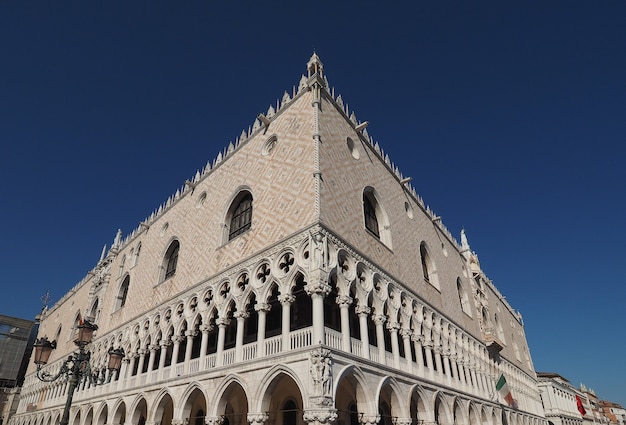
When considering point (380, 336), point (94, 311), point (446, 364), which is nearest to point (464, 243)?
point (446, 364)

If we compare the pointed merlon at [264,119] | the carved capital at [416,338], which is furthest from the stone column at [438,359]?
the pointed merlon at [264,119]

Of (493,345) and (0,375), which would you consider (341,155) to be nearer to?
(493,345)

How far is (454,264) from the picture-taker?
75.5ft

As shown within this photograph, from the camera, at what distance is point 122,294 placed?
72.6 ft

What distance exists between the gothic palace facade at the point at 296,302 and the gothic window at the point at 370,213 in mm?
82

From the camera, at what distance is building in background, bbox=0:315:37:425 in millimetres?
33875

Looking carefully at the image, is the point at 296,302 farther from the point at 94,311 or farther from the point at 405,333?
the point at 94,311

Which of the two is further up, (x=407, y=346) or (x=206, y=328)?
(x=206, y=328)

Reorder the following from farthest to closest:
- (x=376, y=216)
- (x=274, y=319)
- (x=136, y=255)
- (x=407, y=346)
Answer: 1. (x=136, y=255)
2. (x=376, y=216)
3. (x=274, y=319)
4. (x=407, y=346)

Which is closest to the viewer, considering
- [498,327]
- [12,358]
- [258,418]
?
[258,418]

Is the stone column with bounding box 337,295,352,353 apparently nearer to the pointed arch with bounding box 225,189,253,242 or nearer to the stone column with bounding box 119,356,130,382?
the pointed arch with bounding box 225,189,253,242

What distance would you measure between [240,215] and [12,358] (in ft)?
120

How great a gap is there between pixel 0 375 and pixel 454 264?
40.6m

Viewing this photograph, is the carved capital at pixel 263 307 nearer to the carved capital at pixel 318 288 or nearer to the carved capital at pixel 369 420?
the carved capital at pixel 318 288
